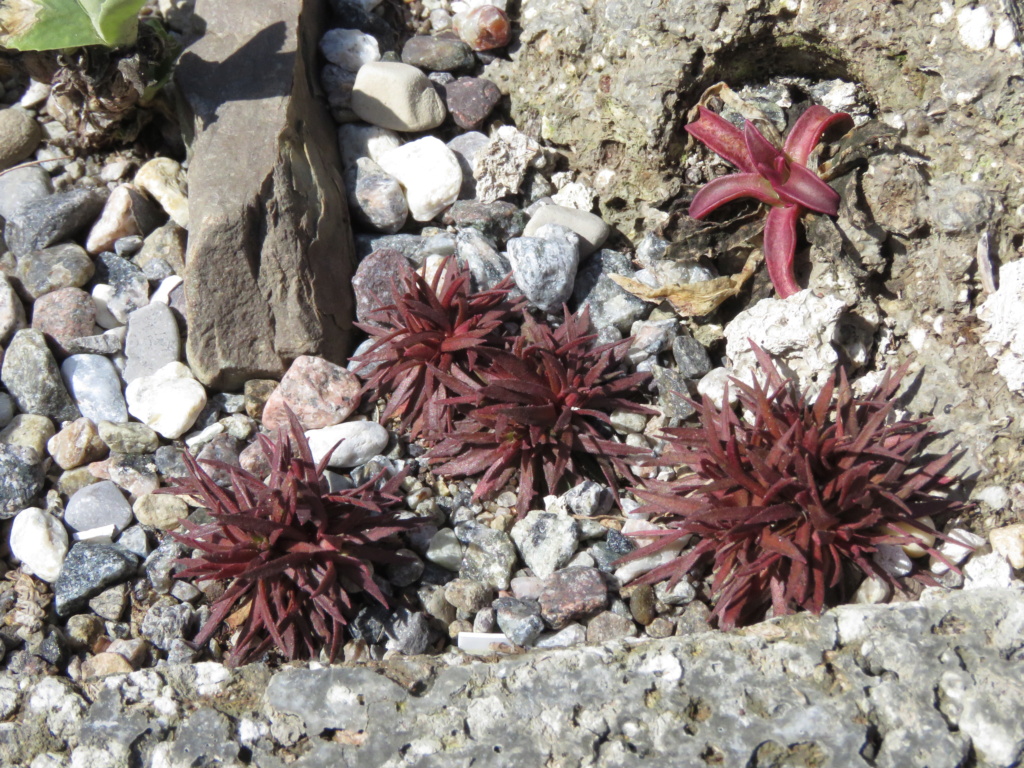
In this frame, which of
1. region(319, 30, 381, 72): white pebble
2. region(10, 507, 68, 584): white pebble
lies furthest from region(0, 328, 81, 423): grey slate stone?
region(319, 30, 381, 72): white pebble

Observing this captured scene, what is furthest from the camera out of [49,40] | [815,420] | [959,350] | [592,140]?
[592,140]

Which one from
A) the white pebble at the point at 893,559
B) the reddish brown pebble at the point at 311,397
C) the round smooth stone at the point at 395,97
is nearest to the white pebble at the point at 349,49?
the round smooth stone at the point at 395,97

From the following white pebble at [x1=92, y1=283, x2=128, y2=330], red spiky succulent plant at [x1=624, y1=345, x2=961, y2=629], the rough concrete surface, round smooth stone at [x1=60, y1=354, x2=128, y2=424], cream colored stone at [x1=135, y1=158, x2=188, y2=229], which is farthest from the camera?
cream colored stone at [x1=135, y1=158, x2=188, y2=229]

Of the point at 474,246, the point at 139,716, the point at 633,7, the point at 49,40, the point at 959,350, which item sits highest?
the point at 633,7

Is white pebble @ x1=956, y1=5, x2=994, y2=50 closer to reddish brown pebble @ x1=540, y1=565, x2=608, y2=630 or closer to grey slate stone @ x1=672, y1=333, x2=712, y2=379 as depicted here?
grey slate stone @ x1=672, y1=333, x2=712, y2=379

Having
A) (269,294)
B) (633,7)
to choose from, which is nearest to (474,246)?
(269,294)

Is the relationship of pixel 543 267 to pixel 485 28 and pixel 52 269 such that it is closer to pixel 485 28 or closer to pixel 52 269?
pixel 485 28

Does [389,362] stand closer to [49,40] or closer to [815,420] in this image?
[815,420]
